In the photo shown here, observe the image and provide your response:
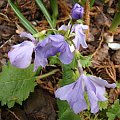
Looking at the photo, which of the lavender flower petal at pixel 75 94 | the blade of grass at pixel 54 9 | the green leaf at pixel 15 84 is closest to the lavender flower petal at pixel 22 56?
the lavender flower petal at pixel 75 94

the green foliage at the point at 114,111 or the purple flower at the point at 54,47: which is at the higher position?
the purple flower at the point at 54,47

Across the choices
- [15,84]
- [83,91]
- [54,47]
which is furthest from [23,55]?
[15,84]

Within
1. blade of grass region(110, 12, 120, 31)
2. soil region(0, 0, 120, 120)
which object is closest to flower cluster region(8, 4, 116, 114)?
soil region(0, 0, 120, 120)

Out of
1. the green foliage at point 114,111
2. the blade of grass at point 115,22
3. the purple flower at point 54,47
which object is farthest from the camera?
the blade of grass at point 115,22

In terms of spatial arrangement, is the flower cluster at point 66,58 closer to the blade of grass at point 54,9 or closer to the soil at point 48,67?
the soil at point 48,67

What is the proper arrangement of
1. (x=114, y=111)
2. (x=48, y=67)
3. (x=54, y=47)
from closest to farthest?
1. (x=54, y=47)
2. (x=114, y=111)
3. (x=48, y=67)

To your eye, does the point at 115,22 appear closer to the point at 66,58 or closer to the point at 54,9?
the point at 54,9

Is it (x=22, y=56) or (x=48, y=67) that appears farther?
(x=48, y=67)
